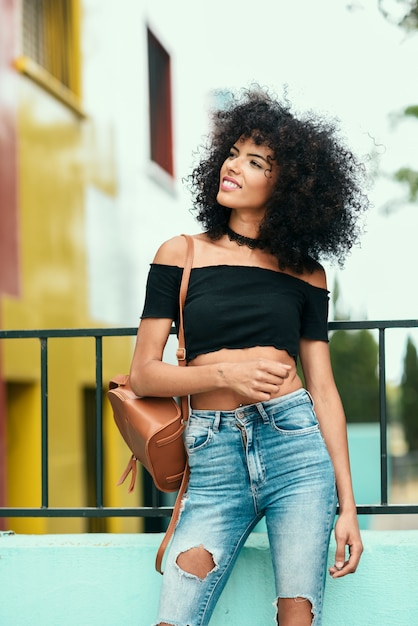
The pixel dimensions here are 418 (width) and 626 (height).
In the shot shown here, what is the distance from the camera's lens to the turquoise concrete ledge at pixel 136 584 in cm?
287

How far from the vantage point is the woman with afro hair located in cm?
229

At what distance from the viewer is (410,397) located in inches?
650

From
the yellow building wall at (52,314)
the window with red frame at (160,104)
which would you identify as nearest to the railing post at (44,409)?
the yellow building wall at (52,314)

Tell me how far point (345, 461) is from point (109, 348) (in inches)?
348

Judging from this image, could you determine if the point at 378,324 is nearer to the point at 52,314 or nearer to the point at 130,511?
the point at 130,511

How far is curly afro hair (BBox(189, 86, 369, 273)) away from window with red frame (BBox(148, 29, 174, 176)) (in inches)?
415

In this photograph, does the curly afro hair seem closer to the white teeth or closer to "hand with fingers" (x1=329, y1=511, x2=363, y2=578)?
the white teeth

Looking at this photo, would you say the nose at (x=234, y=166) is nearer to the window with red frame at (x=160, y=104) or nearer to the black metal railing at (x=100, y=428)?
the black metal railing at (x=100, y=428)

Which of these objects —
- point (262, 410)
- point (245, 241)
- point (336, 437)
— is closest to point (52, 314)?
point (245, 241)

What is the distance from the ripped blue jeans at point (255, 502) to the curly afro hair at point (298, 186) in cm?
44

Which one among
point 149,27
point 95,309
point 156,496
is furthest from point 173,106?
point 156,496

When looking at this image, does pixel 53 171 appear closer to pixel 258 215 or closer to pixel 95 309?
pixel 95 309

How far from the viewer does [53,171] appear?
9680mm

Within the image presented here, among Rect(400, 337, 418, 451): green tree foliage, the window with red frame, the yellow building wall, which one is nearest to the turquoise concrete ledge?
the yellow building wall
